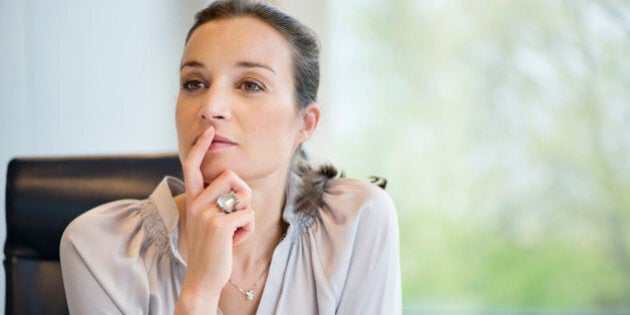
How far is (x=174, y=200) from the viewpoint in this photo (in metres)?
1.44

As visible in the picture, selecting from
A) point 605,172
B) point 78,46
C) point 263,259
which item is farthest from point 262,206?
point 605,172

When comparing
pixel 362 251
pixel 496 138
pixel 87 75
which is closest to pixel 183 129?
pixel 362 251

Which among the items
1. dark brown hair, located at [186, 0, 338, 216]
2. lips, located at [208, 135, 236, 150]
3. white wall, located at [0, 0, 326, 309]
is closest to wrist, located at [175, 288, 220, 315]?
lips, located at [208, 135, 236, 150]

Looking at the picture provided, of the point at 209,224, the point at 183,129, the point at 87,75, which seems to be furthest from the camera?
the point at 87,75

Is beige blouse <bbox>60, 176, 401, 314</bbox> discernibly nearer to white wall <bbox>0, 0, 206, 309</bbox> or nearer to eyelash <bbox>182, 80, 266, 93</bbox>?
eyelash <bbox>182, 80, 266, 93</bbox>

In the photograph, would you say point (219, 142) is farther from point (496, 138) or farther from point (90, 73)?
point (496, 138)

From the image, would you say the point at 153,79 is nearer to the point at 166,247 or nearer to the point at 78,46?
the point at 78,46

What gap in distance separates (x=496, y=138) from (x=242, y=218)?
1.78m

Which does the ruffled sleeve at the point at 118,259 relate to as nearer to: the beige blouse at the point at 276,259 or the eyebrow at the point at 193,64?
the beige blouse at the point at 276,259

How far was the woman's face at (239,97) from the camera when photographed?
1.25 meters

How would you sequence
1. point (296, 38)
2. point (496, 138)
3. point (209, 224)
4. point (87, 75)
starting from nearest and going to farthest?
point (209, 224)
point (296, 38)
point (87, 75)
point (496, 138)

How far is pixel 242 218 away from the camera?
3.94 ft

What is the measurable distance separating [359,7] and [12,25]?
1270mm

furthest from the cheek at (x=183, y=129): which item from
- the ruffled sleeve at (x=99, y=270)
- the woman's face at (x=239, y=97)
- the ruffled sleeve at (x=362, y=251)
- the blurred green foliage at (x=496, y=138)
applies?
the blurred green foliage at (x=496, y=138)
